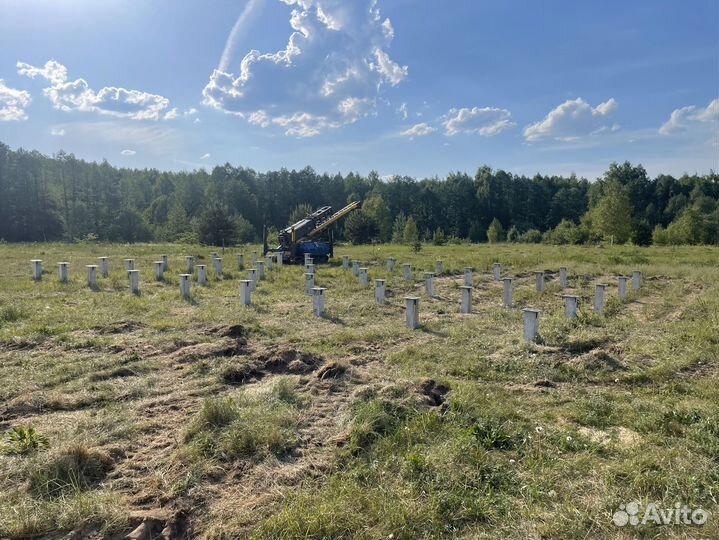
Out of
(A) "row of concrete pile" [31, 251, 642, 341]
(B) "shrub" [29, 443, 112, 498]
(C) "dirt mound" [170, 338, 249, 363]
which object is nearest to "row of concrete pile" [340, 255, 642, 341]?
(A) "row of concrete pile" [31, 251, 642, 341]

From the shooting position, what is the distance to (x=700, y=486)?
11.8 ft

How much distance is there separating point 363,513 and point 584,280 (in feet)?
55.3

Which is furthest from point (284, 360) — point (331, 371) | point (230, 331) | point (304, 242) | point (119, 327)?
point (304, 242)

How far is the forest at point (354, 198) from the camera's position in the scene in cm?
4597

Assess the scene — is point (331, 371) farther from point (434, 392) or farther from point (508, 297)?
point (508, 297)

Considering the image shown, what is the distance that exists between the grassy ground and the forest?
3174 centimetres

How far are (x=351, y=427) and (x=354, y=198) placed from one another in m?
74.4

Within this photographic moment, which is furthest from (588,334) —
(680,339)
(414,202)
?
(414,202)

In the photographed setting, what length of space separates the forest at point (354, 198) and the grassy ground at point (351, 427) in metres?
31.7

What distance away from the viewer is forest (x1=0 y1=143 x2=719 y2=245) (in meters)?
46.0

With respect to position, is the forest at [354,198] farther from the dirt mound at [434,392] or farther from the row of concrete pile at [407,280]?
the dirt mound at [434,392]

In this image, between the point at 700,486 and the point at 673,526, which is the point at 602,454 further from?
the point at 673,526

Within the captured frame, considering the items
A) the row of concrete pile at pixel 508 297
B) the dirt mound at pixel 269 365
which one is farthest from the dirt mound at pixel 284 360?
the row of concrete pile at pixel 508 297

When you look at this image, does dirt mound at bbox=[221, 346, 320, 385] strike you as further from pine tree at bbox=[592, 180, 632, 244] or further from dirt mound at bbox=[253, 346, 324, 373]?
pine tree at bbox=[592, 180, 632, 244]
